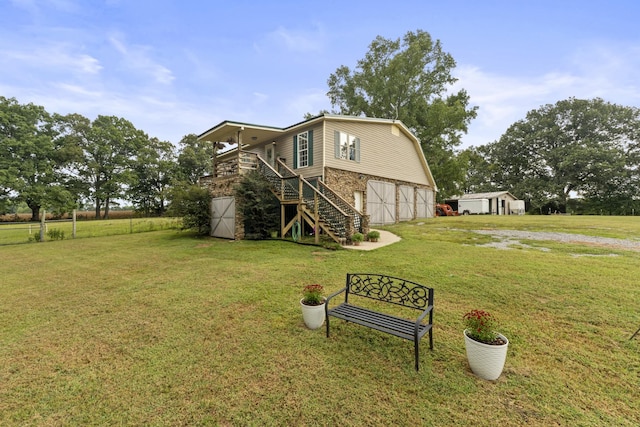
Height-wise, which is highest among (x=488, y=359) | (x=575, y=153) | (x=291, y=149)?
(x=575, y=153)

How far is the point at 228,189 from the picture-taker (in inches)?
512

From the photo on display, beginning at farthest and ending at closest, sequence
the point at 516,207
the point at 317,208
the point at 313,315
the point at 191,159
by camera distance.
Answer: the point at 191,159, the point at 516,207, the point at 317,208, the point at 313,315

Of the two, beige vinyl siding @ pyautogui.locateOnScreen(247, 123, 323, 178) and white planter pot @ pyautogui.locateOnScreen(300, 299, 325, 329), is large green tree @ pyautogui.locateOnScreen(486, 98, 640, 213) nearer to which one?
beige vinyl siding @ pyautogui.locateOnScreen(247, 123, 323, 178)

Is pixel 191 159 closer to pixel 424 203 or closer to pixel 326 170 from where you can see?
pixel 326 170

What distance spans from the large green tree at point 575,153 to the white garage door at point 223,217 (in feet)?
143

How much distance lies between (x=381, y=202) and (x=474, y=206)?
975 inches

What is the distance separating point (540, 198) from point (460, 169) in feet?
71.6

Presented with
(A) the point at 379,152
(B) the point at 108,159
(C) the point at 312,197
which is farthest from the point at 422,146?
(B) the point at 108,159

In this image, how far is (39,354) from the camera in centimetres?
324

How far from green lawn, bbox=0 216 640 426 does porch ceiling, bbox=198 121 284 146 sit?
28.2ft

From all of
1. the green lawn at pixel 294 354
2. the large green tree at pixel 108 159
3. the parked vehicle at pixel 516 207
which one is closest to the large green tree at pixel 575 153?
the parked vehicle at pixel 516 207

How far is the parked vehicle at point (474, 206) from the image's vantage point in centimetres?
3419

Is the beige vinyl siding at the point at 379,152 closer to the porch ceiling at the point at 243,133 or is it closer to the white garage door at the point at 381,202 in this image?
the white garage door at the point at 381,202

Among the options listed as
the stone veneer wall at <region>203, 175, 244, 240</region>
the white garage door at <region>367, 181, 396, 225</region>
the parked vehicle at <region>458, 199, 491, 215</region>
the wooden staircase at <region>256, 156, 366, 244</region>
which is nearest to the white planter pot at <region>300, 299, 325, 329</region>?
the wooden staircase at <region>256, 156, 366, 244</region>
